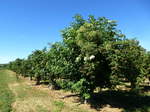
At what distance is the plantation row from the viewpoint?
15.7m

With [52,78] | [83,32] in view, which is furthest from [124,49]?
[52,78]

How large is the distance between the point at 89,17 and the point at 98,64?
4515mm

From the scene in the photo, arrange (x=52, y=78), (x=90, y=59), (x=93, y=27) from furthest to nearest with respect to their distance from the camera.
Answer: (x=52, y=78), (x=93, y=27), (x=90, y=59)

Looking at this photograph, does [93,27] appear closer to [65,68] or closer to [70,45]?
[70,45]

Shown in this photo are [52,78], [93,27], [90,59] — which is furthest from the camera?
[52,78]

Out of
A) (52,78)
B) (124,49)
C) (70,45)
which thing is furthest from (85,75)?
(52,78)

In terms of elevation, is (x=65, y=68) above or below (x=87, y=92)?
above

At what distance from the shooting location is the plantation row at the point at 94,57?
15.7 m

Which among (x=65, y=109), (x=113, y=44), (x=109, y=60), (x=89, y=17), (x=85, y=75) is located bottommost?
(x=65, y=109)

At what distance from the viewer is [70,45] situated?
1727 cm

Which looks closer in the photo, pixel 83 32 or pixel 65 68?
pixel 83 32

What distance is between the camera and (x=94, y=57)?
15.9m

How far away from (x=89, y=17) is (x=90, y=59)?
428 centimetres

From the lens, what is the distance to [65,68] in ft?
57.8
